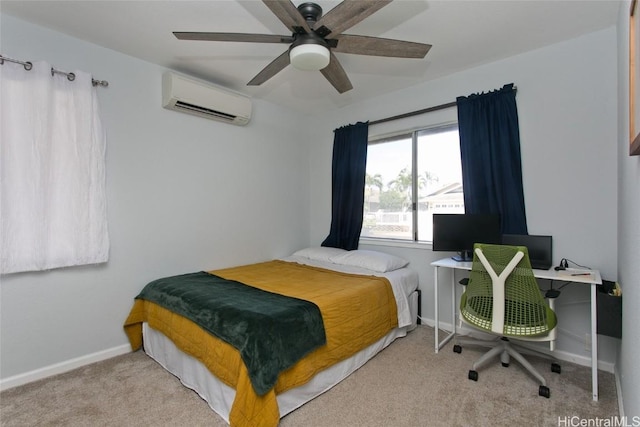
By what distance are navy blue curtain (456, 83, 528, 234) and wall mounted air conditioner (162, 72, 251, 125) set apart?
7.43 feet

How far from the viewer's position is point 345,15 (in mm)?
1584

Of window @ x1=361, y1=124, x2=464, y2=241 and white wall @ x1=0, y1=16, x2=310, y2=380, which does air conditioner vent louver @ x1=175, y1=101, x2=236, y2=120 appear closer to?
white wall @ x1=0, y1=16, x2=310, y2=380

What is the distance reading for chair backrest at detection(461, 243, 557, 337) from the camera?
6.44ft

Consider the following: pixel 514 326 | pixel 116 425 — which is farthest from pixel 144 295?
pixel 514 326

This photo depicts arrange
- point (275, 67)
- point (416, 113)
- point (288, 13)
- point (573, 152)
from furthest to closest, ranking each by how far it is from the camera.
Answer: point (416, 113)
point (573, 152)
point (275, 67)
point (288, 13)

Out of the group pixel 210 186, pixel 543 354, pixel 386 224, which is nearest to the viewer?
pixel 543 354

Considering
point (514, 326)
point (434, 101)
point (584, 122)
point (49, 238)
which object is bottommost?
point (514, 326)

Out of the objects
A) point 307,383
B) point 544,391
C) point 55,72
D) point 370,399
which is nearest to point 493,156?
point 544,391

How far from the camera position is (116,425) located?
176 centimetres

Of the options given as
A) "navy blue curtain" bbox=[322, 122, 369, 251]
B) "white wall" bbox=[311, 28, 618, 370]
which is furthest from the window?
"white wall" bbox=[311, 28, 618, 370]

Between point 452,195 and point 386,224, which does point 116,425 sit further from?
point 452,195

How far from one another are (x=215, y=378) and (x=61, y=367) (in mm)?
1416

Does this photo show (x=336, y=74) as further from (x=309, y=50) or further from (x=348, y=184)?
(x=348, y=184)

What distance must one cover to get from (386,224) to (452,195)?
0.86 m
